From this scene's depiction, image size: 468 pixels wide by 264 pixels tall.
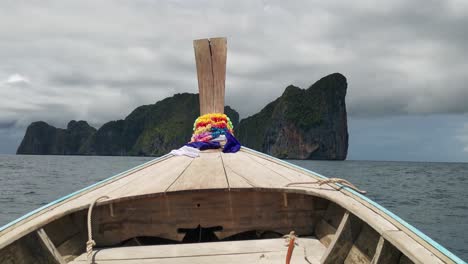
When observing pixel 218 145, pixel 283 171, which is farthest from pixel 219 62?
pixel 283 171

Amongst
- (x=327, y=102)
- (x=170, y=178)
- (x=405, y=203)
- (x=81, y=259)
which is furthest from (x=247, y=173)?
(x=327, y=102)

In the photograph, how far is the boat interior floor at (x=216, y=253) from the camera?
3082 mm

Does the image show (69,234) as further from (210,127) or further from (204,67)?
(204,67)

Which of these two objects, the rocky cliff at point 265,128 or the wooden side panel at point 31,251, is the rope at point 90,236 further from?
the rocky cliff at point 265,128

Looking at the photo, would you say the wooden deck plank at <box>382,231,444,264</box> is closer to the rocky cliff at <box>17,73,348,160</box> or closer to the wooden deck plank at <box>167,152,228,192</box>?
the wooden deck plank at <box>167,152,228,192</box>

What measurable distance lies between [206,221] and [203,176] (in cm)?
45

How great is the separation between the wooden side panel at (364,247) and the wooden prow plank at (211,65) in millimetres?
4175

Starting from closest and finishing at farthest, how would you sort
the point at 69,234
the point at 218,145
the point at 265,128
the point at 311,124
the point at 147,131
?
1. the point at 69,234
2. the point at 218,145
3. the point at 311,124
4. the point at 265,128
5. the point at 147,131

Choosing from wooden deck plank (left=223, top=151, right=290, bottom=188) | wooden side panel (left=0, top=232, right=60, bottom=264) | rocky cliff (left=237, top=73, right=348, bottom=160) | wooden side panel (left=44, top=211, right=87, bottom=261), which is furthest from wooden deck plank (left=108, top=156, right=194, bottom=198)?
rocky cliff (left=237, top=73, right=348, bottom=160)

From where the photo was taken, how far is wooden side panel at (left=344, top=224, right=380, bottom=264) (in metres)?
2.86

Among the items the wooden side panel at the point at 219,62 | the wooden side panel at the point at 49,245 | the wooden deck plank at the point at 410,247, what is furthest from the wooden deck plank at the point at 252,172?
the wooden side panel at the point at 219,62

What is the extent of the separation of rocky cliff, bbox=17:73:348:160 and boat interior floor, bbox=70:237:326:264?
116 metres

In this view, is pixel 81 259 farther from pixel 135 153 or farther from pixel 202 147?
pixel 135 153

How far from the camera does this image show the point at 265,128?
465 ft
